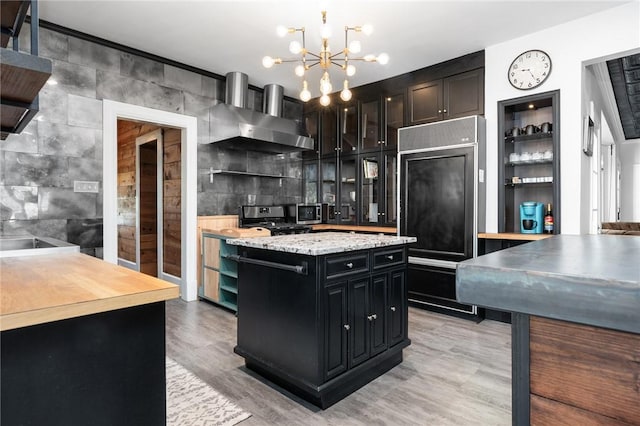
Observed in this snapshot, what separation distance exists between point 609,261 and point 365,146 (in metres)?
4.31

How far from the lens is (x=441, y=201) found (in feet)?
12.8

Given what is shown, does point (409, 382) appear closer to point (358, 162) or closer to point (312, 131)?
point (358, 162)

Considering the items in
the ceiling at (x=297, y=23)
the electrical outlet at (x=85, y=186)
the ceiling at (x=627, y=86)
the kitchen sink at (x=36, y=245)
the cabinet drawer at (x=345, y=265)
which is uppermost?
the ceiling at (x=297, y=23)

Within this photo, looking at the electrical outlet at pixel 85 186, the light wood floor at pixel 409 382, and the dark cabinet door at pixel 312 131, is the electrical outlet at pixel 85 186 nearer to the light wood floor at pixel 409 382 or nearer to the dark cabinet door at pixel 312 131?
the light wood floor at pixel 409 382

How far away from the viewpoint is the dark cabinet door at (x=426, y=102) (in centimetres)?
423

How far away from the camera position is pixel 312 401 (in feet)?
6.95

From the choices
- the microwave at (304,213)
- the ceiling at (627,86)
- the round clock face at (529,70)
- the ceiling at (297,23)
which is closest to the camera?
the ceiling at (297,23)

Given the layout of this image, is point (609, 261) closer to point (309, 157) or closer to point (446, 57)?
point (446, 57)

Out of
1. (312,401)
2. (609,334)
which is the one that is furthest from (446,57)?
(609,334)

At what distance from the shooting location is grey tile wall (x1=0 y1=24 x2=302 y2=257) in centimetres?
318

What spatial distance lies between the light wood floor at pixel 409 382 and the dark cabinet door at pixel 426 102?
2419mm

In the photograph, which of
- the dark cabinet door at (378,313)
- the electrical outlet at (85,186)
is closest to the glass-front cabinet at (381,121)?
the dark cabinet door at (378,313)

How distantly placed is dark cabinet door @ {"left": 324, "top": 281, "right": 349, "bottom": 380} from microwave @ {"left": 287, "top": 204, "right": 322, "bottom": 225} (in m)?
2.93

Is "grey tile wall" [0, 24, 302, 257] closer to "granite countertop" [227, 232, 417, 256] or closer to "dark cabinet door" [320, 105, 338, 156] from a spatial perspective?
"dark cabinet door" [320, 105, 338, 156]
